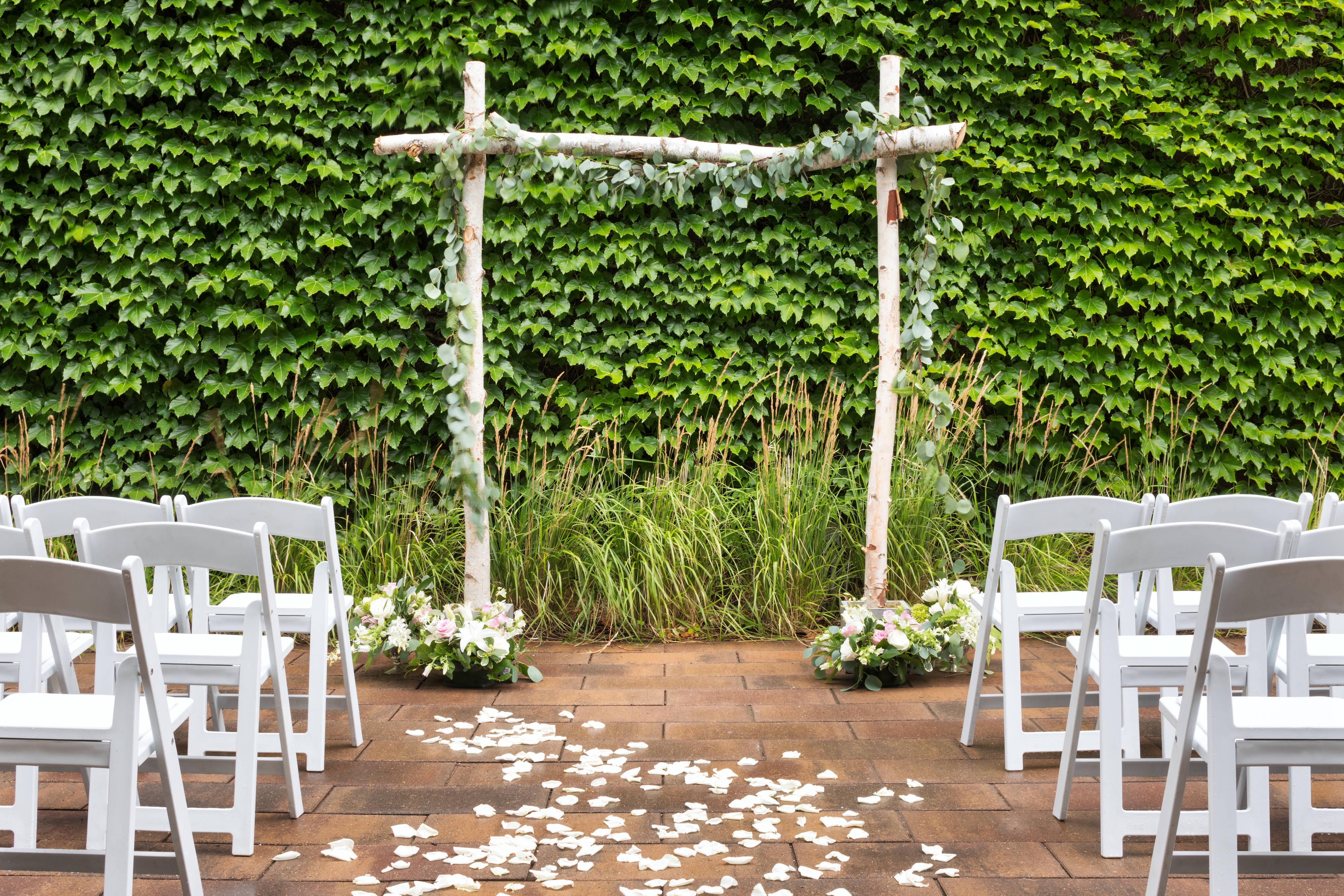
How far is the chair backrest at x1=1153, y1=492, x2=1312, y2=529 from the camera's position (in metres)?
2.69

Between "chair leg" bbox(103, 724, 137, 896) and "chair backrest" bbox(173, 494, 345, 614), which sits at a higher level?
"chair backrest" bbox(173, 494, 345, 614)

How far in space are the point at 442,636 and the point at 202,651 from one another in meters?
1.28

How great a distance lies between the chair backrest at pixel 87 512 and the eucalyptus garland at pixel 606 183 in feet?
4.03

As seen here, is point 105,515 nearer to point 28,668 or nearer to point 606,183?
point 28,668

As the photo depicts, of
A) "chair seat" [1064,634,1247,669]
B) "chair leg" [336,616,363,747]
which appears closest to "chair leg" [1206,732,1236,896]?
"chair seat" [1064,634,1247,669]

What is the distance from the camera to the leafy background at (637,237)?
4848 millimetres

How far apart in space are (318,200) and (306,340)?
68 cm

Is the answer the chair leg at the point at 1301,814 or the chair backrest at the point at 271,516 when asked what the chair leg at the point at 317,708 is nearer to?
the chair backrest at the point at 271,516

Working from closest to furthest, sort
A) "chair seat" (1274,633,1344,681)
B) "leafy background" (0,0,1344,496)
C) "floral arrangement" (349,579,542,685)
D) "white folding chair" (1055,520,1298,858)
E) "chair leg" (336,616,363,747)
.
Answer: "white folding chair" (1055,520,1298,858) < "chair seat" (1274,633,1344,681) < "chair leg" (336,616,363,747) < "floral arrangement" (349,579,542,685) < "leafy background" (0,0,1344,496)

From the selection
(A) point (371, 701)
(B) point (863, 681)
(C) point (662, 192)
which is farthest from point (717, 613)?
(C) point (662, 192)

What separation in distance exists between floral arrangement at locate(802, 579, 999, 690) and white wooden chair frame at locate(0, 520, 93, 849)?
238 cm

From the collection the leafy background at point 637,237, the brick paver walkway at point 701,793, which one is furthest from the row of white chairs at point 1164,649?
the leafy background at point 637,237

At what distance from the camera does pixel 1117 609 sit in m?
2.46

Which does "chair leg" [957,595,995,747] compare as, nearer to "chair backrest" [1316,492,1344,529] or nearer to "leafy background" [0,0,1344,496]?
"chair backrest" [1316,492,1344,529]
